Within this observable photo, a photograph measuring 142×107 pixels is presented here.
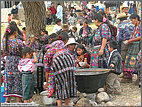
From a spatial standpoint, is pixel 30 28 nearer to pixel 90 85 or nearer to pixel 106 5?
pixel 90 85

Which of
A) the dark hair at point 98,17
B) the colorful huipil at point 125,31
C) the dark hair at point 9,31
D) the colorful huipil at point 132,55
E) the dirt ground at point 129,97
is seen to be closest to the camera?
the dark hair at point 9,31

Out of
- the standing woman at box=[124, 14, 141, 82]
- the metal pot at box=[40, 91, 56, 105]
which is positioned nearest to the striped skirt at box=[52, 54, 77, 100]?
the metal pot at box=[40, 91, 56, 105]

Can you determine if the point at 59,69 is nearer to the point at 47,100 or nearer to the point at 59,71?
the point at 59,71

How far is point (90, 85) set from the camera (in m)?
5.58

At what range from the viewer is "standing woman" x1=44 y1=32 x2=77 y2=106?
4.71 m

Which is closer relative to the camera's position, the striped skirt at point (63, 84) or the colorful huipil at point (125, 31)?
the striped skirt at point (63, 84)

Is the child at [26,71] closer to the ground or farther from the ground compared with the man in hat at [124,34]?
closer to the ground

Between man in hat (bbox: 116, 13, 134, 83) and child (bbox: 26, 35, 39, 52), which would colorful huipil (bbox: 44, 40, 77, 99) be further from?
man in hat (bbox: 116, 13, 134, 83)

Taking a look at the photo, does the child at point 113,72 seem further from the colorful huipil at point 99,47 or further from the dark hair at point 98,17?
the dark hair at point 98,17

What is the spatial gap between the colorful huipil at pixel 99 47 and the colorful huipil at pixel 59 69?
4.70 ft

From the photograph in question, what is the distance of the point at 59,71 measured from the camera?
185 inches

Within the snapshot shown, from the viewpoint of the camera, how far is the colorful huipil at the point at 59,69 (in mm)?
4711

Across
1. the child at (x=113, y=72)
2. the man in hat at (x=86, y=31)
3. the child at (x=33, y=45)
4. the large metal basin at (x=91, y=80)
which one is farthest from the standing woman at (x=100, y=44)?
the man in hat at (x=86, y=31)

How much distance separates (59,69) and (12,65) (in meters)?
1.17
